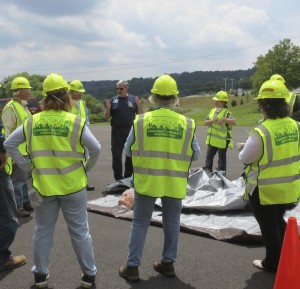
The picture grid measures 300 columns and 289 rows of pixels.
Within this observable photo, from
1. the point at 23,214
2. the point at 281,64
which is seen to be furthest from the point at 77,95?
the point at 281,64

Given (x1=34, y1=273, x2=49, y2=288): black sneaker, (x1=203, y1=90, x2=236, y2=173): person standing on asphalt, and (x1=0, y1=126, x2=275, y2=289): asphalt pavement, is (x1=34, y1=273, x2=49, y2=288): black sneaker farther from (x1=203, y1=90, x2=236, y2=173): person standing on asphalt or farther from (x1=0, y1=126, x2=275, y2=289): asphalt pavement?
(x1=203, y1=90, x2=236, y2=173): person standing on asphalt

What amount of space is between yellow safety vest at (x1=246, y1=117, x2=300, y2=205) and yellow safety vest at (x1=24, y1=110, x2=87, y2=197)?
1733 millimetres

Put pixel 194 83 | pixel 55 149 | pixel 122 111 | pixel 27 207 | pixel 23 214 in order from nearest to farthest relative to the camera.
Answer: pixel 55 149
pixel 23 214
pixel 27 207
pixel 122 111
pixel 194 83

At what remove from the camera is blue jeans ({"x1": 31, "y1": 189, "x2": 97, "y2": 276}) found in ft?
11.7

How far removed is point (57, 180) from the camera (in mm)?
3500

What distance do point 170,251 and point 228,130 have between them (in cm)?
484

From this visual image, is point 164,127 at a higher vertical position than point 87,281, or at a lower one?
higher

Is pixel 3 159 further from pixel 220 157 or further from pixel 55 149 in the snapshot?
pixel 220 157

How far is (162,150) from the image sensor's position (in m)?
3.72

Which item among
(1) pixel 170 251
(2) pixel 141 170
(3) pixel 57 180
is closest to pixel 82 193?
(3) pixel 57 180

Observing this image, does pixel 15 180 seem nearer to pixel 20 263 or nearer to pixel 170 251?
pixel 20 263

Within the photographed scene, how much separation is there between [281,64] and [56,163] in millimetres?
61764

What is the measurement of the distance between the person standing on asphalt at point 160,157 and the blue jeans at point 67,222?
498 millimetres

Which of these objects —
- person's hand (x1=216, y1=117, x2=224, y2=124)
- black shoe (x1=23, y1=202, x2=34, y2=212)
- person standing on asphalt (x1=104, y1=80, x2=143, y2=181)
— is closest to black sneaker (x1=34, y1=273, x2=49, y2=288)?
black shoe (x1=23, y1=202, x2=34, y2=212)
